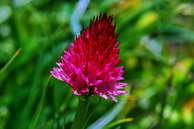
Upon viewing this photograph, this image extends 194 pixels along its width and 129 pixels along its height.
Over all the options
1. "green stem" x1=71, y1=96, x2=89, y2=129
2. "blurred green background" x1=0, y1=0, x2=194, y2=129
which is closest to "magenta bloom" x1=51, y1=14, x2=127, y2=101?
"green stem" x1=71, y1=96, x2=89, y2=129

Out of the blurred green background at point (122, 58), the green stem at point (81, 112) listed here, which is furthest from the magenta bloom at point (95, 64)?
the blurred green background at point (122, 58)

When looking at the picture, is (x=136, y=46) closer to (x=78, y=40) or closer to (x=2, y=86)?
(x=2, y=86)

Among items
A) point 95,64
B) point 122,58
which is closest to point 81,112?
point 95,64

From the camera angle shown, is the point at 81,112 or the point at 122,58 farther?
the point at 122,58

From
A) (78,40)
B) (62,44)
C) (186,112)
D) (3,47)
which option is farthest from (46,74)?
(78,40)

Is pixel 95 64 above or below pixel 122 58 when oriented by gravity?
below

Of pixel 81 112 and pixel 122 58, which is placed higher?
pixel 122 58

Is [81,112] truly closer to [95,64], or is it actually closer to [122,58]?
[95,64]
